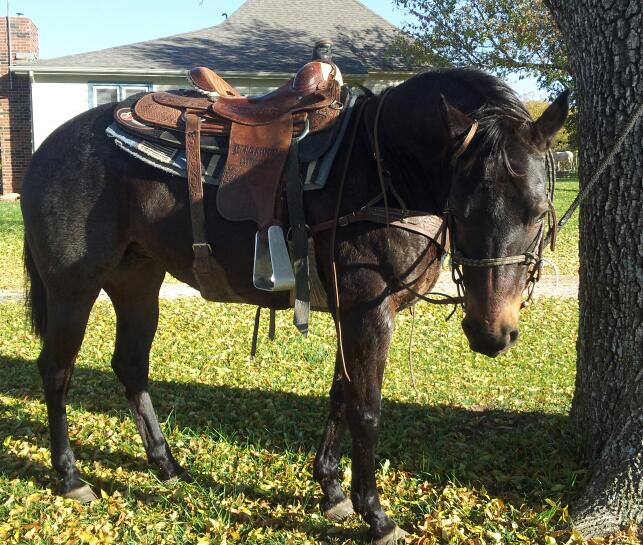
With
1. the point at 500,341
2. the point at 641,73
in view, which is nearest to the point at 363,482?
the point at 500,341

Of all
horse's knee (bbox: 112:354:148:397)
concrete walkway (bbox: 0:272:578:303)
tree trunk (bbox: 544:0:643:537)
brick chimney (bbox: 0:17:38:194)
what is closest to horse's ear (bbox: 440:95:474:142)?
tree trunk (bbox: 544:0:643:537)

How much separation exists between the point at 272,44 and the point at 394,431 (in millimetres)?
17896

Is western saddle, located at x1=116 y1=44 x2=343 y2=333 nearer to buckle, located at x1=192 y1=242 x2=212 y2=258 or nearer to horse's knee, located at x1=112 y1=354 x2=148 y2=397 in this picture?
buckle, located at x1=192 y1=242 x2=212 y2=258

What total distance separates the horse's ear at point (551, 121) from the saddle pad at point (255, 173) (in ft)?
3.79

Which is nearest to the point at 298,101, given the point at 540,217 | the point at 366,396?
the point at 540,217

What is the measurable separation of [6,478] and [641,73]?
403cm

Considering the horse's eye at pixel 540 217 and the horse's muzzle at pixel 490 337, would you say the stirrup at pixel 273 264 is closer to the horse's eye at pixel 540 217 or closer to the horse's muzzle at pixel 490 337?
the horse's muzzle at pixel 490 337

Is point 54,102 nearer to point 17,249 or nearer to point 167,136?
point 17,249

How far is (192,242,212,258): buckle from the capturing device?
3.16 meters

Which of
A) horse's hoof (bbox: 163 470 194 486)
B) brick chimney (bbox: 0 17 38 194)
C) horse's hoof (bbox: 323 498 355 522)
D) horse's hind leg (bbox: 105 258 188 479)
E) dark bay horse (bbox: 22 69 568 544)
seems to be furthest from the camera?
brick chimney (bbox: 0 17 38 194)

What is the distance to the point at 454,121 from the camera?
2461 millimetres

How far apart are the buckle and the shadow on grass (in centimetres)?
140

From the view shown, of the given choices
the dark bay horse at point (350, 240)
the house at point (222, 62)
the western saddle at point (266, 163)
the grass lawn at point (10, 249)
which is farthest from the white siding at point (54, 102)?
the western saddle at point (266, 163)

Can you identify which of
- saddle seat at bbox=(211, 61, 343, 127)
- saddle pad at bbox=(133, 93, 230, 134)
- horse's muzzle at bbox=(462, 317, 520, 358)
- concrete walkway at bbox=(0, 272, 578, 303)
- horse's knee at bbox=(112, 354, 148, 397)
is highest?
saddle seat at bbox=(211, 61, 343, 127)
